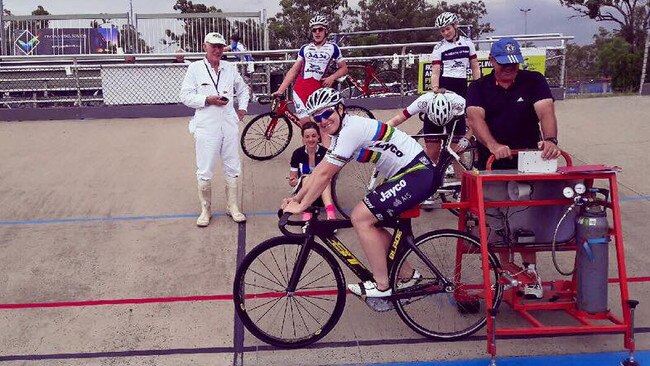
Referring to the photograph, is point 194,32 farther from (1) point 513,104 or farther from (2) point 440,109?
(1) point 513,104

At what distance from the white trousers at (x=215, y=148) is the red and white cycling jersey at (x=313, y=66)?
1462 millimetres

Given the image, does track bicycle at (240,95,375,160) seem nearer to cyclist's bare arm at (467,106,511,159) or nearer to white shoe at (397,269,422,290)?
cyclist's bare arm at (467,106,511,159)

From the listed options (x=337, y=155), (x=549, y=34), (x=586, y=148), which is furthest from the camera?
(x=549, y=34)

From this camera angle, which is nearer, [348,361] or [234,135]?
[348,361]

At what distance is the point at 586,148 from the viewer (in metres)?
10.0

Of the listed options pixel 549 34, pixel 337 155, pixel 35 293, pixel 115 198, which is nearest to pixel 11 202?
pixel 115 198

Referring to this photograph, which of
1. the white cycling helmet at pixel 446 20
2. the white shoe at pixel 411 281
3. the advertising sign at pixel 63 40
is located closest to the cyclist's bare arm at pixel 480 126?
the white shoe at pixel 411 281

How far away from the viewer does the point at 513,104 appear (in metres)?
4.82

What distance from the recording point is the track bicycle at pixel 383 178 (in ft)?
20.4

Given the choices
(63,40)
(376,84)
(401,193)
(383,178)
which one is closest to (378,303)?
(401,193)

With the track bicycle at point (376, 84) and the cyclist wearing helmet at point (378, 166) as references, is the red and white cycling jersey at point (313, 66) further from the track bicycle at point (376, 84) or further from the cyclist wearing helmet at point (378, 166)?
the track bicycle at point (376, 84)

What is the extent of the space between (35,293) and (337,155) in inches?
118

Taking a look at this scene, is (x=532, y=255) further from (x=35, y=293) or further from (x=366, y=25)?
(x=366, y=25)

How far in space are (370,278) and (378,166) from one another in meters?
0.76
